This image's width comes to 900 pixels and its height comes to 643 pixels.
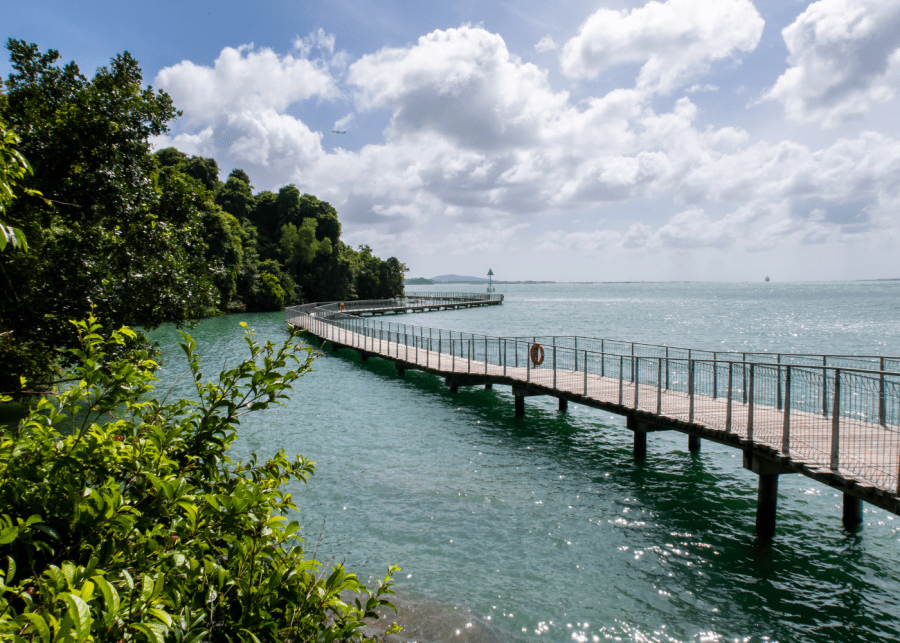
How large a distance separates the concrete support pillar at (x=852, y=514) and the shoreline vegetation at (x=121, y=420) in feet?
27.9

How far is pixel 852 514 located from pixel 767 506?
5.83ft

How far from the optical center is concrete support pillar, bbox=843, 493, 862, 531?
10391 millimetres

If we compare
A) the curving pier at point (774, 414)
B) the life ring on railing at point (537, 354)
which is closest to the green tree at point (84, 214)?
the curving pier at point (774, 414)

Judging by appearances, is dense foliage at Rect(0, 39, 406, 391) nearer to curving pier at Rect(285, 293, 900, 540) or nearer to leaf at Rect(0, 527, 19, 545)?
curving pier at Rect(285, 293, 900, 540)

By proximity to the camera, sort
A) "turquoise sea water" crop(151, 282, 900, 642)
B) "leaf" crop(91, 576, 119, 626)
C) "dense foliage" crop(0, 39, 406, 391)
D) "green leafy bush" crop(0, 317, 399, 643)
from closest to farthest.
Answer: "leaf" crop(91, 576, 119, 626), "green leafy bush" crop(0, 317, 399, 643), "turquoise sea water" crop(151, 282, 900, 642), "dense foliage" crop(0, 39, 406, 391)

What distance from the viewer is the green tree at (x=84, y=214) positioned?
12.1 meters

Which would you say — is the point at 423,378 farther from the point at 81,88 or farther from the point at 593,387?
the point at 81,88

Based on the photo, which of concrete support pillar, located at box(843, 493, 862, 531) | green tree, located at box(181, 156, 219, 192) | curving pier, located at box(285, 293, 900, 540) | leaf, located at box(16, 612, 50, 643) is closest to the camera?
leaf, located at box(16, 612, 50, 643)

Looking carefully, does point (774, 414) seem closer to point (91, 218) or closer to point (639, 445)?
point (639, 445)

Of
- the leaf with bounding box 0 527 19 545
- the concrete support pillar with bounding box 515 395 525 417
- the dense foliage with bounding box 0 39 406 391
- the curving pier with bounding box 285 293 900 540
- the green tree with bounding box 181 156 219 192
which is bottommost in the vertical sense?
the concrete support pillar with bounding box 515 395 525 417

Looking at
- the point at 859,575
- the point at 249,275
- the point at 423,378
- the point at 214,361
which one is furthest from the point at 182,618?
the point at 249,275

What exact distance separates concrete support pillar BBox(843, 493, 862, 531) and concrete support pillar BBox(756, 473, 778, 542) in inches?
60.7

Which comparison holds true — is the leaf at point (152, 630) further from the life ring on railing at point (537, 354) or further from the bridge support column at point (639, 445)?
the life ring on railing at point (537, 354)

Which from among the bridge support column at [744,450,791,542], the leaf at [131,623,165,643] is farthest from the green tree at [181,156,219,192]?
the leaf at [131,623,165,643]
